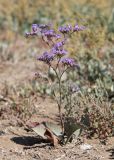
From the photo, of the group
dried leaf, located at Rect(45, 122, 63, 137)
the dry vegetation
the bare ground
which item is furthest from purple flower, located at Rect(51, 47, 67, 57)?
the bare ground

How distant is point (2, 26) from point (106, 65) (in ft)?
15.7

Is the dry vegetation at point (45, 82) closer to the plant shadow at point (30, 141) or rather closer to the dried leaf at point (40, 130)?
the plant shadow at point (30, 141)

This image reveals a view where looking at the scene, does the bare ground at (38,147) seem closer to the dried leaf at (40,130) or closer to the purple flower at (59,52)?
the dried leaf at (40,130)

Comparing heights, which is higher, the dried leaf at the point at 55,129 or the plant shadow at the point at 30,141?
the dried leaf at the point at 55,129

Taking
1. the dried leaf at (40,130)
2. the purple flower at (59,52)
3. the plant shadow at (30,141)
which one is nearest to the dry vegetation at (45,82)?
the plant shadow at (30,141)

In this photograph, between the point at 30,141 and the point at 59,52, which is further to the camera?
the point at 30,141

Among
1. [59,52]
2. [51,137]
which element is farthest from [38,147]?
[59,52]

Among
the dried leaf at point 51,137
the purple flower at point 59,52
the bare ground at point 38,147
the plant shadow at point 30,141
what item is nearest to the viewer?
the purple flower at point 59,52

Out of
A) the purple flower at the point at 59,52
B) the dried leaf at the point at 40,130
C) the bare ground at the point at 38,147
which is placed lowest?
the bare ground at the point at 38,147

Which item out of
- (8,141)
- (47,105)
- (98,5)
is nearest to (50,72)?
(47,105)

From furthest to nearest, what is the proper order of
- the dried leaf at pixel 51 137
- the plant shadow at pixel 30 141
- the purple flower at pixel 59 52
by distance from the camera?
the plant shadow at pixel 30 141, the dried leaf at pixel 51 137, the purple flower at pixel 59 52

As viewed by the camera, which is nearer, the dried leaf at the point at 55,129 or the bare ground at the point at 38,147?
the bare ground at the point at 38,147

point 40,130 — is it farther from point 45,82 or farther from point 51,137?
point 45,82

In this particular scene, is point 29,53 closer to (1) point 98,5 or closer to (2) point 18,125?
(1) point 98,5
